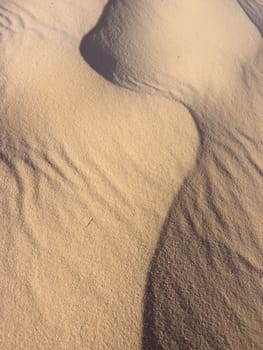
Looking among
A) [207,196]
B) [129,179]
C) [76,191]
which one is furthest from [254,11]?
[76,191]

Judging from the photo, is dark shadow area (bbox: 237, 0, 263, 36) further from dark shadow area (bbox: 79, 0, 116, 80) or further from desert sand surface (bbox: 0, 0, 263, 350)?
dark shadow area (bbox: 79, 0, 116, 80)

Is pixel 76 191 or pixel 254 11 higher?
pixel 254 11

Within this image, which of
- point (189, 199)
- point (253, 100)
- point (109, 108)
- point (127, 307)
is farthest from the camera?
point (253, 100)

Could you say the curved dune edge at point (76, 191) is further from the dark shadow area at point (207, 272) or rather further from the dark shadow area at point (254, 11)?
the dark shadow area at point (254, 11)

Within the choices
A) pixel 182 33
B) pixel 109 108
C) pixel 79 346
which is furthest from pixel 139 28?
pixel 79 346

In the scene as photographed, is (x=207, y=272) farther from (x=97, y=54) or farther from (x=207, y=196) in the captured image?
(x=97, y=54)

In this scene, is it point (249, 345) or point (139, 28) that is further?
point (139, 28)

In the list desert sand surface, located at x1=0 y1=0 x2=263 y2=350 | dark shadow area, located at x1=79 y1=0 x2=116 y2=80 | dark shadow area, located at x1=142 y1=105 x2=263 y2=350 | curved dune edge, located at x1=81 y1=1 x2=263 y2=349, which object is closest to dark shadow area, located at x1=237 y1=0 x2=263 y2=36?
curved dune edge, located at x1=81 y1=1 x2=263 y2=349

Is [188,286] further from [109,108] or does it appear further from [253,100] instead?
[253,100]
